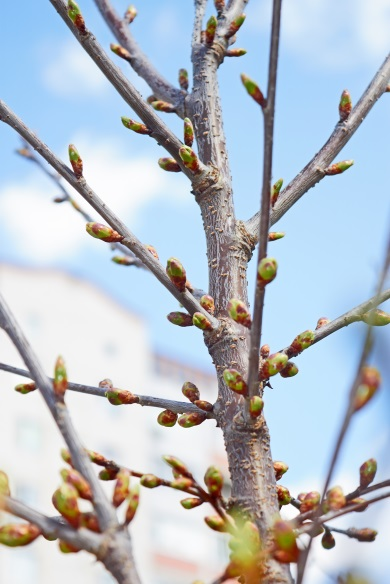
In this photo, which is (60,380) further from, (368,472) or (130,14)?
(130,14)

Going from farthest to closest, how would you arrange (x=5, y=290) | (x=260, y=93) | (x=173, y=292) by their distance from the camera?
(x=5, y=290), (x=173, y=292), (x=260, y=93)

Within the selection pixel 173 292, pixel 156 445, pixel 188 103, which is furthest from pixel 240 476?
pixel 156 445

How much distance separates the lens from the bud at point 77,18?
2.07m

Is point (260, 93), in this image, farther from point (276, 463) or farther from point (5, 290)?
point (5, 290)

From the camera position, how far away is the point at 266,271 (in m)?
1.54

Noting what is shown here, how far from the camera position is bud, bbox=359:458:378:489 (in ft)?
5.76

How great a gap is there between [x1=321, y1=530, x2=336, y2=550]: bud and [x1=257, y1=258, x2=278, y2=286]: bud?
849mm

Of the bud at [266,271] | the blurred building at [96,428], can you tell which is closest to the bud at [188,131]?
the bud at [266,271]

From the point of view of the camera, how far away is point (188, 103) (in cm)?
251

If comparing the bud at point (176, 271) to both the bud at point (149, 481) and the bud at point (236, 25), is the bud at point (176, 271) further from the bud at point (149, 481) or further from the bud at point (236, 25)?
the bud at point (236, 25)

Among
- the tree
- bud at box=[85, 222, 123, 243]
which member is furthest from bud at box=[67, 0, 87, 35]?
bud at box=[85, 222, 123, 243]

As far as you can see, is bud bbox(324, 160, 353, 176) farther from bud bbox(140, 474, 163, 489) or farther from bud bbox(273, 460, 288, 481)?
bud bbox(140, 474, 163, 489)

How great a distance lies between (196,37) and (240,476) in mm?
1636

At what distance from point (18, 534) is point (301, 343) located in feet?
2.99
